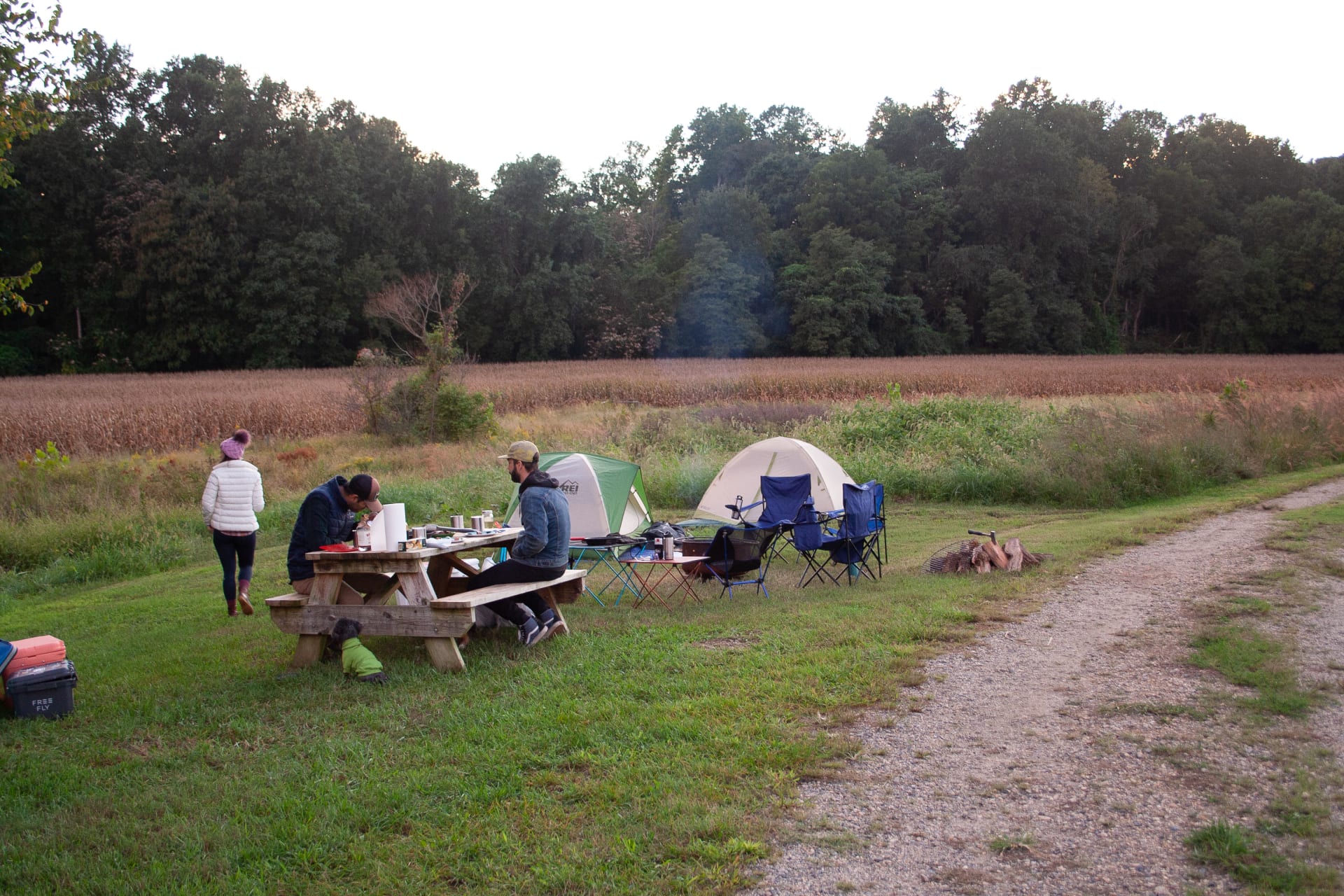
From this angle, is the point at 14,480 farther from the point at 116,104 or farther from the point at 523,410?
the point at 116,104

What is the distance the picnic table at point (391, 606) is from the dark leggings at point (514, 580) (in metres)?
0.05

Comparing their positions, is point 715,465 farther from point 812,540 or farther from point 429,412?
point 429,412

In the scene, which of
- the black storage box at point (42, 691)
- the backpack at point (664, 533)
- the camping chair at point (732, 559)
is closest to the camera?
the black storage box at point (42, 691)

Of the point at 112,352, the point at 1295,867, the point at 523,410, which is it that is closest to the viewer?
the point at 1295,867

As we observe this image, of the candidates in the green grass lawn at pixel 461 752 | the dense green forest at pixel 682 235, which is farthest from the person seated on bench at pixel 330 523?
the dense green forest at pixel 682 235

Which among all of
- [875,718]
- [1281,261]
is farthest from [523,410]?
[1281,261]

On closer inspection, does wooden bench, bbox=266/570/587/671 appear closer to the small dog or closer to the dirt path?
the small dog

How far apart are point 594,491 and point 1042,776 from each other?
277 inches

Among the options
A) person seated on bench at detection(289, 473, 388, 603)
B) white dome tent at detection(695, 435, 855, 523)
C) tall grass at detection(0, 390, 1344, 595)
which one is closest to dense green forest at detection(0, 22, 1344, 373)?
tall grass at detection(0, 390, 1344, 595)

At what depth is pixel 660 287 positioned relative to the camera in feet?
163

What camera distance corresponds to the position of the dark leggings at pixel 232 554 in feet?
27.1

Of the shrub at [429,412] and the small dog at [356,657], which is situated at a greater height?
the shrub at [429,412]

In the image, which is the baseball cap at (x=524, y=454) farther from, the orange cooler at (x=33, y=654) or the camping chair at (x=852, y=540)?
the camping chair at (x=852, y=540)

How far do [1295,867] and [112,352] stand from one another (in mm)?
46520
